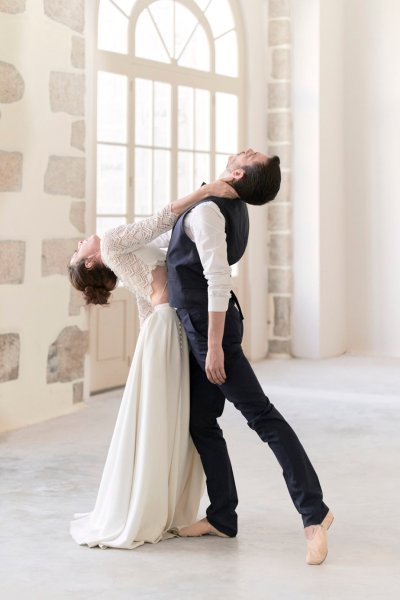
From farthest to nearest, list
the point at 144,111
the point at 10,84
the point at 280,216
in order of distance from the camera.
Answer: the point at 280,216
the point at 144,111
the point at 10,84

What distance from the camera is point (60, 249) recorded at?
5746mm

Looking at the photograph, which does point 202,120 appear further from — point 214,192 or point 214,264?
point 214,264

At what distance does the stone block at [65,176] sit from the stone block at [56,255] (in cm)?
27

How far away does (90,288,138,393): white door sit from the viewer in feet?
21.1

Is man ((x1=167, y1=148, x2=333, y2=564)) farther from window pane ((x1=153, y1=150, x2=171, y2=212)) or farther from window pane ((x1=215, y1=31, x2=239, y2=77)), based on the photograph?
window pane ((x1=215, y1=31, x2=239, y2=77))

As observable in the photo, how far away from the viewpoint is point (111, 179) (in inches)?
257

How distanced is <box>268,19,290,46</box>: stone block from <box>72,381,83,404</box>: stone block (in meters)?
3.31

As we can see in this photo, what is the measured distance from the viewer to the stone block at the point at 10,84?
5.33m

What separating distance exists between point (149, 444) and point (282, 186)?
15.7 ft

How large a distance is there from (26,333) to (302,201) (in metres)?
3.08

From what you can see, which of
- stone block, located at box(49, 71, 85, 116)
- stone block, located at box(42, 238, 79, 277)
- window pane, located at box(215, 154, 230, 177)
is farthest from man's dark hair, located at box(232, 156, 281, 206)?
window pane, located at box(215, 154, 230, 177)

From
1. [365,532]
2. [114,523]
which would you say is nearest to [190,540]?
[114,523]

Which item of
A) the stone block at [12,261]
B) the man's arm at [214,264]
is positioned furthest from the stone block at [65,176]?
the man's arm at [214,264]

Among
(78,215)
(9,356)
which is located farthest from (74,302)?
(9,356)
